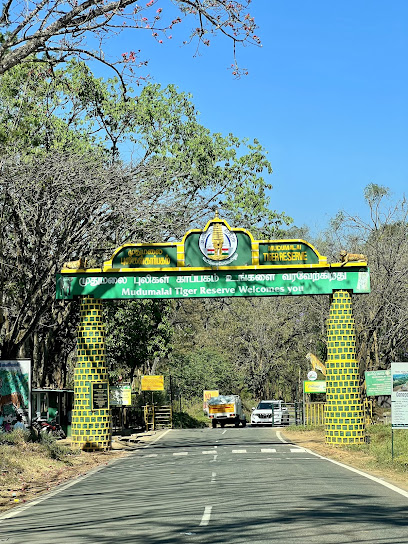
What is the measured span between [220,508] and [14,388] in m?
12.7

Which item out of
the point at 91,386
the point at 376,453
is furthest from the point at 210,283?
the point at 376,453

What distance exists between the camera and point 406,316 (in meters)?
46.1

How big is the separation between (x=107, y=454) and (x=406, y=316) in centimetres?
2311

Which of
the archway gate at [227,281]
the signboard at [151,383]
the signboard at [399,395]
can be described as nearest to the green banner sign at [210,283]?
the archway gate at [227,281]

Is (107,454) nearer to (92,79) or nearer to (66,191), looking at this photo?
(66,191)

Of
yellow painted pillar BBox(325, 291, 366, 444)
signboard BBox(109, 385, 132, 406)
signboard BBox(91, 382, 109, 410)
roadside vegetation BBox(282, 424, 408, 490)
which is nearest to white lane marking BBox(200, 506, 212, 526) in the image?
roadside vegetation BBox(282, 424, 408, 490)

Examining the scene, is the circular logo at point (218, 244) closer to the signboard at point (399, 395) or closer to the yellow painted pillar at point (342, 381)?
the yellow painted pillar at point (342, 381)

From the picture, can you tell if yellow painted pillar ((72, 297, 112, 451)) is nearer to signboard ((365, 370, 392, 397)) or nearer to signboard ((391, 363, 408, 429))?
signboard ((365, 370, 392, 397))

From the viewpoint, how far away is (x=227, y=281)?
2859cm

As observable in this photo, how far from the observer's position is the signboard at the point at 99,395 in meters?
29.0

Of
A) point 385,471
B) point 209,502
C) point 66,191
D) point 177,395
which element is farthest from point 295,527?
point 177,395

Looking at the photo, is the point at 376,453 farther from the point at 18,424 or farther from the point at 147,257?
the point at 18,424

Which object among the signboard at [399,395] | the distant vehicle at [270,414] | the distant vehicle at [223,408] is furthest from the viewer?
the distant vehicle at [270,414]

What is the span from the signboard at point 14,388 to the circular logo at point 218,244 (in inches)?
294
